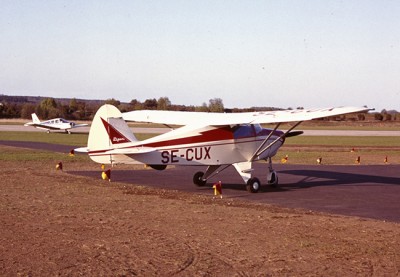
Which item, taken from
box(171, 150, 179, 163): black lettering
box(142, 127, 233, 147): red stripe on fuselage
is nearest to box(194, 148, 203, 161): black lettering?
box(142, 127, 233, 147): red stripe on fuselage

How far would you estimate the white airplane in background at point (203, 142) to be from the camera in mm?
18266

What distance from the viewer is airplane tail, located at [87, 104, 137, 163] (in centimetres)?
1833

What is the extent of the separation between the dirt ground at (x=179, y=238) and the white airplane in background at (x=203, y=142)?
141 centimetres

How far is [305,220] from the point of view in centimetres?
1408

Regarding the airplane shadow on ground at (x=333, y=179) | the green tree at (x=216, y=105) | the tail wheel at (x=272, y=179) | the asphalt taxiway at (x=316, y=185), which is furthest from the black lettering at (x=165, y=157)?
the green tree at (x=216, y=105)

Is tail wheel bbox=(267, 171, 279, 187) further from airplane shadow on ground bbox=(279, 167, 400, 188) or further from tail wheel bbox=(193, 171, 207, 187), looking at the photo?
tail wheel bbox=(193, 171, 207, 187)

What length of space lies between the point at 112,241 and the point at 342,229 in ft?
17.0

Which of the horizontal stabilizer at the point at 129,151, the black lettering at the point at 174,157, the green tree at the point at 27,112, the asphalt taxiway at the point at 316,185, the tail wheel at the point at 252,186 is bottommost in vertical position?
the asphalt taxiway at the point at 316,185

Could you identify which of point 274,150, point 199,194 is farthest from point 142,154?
point 274,150

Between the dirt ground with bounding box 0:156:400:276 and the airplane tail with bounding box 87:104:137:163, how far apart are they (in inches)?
51.2

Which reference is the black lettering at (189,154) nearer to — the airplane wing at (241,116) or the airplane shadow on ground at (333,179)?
the airplane wing at (241,116)

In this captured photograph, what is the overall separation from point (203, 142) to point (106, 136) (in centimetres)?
327

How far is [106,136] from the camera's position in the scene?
1844 cm

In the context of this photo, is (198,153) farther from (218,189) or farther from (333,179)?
(333,179)
